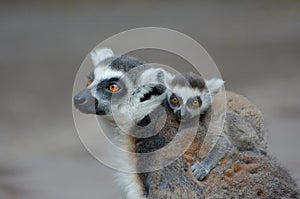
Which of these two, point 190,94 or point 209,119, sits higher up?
point 190,94

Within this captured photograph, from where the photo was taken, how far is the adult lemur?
12.0ft

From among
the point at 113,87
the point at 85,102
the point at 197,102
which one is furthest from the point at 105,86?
the point at 197,102

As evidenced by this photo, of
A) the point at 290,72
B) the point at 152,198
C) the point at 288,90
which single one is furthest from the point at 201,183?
the point at 290,72

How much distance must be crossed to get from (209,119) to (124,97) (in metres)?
0.59

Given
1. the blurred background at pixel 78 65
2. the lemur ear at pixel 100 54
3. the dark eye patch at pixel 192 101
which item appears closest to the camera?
the lemur ear at pixel 100 54

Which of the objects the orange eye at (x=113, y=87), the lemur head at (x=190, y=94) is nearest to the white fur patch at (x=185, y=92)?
the lemur head at (x=190, y=94)

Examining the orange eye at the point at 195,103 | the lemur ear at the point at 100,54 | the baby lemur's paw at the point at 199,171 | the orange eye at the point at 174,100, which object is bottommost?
the baby lemur's paw at the point at 199,171

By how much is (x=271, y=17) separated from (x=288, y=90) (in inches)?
134

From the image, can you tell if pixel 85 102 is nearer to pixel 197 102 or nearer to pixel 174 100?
pixel 174 100

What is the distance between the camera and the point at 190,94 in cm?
464

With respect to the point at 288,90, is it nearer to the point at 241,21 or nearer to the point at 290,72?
the point at 290,72

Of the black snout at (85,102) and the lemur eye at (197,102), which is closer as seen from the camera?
the black snout at (85,102)

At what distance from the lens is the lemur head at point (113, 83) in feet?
12.8

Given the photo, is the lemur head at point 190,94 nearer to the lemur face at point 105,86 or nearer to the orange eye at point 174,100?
the orange eye at point 174,100
